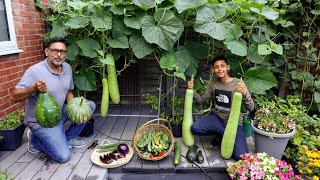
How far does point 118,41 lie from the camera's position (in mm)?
2578

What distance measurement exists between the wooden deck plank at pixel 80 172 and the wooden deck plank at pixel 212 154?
1.12 meters

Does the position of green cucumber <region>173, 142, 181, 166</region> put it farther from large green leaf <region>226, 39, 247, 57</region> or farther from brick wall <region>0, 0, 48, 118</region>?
brick wall <region>0, 0, 48, 118</region>

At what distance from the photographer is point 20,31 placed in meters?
2.81

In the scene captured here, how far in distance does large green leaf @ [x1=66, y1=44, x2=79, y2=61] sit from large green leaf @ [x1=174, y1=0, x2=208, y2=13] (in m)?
1.20

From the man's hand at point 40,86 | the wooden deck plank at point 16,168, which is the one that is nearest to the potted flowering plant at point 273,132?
the man's hand at point 40,86

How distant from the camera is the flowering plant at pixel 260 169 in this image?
71.7 inches

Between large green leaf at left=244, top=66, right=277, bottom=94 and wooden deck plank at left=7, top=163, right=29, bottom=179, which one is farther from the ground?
large green leaf at left=244, top=66, right=277, bottom=94

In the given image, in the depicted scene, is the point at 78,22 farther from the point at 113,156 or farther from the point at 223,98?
the point at 223,98

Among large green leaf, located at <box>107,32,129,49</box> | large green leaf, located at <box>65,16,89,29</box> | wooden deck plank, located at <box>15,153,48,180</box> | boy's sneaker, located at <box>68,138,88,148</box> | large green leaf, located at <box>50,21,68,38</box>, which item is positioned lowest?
wooden deck plank, located at <box>15,153,48,180</box>

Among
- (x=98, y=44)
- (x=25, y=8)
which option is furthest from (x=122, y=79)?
(x=25, y=8)

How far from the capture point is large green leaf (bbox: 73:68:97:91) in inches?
110

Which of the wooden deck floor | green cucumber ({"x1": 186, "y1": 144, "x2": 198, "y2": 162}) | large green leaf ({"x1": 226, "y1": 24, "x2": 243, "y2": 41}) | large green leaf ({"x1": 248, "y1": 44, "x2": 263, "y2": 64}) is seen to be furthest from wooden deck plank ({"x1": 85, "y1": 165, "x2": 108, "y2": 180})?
large green leaf ({"x1": 248, "y1": 44, "x2": 263, "y2": 64})

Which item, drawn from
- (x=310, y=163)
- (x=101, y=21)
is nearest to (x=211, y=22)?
(x=101, y=21)

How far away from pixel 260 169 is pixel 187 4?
5.29 feet
